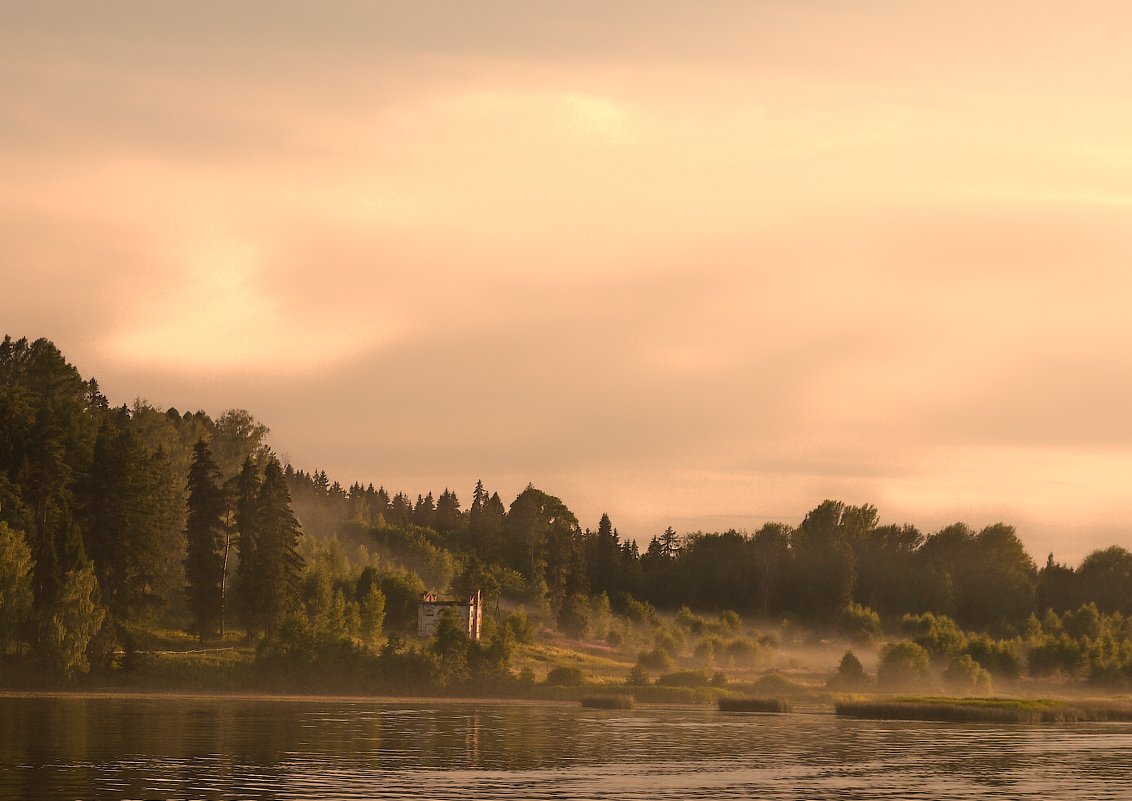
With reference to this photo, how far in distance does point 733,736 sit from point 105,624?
229ft

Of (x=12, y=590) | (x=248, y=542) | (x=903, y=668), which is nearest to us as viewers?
(x=12, y=590)

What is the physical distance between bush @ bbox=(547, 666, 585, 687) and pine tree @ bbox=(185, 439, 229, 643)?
3722 cm

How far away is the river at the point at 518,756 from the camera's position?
63781 mm

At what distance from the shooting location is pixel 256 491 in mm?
164750

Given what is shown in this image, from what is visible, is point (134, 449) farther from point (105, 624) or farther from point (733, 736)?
point (733, 736)

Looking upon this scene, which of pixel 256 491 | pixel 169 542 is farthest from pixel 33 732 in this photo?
pixel 169 542

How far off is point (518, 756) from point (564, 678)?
235ft

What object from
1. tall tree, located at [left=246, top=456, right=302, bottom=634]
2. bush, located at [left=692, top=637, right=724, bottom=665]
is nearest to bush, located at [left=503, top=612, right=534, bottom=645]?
bush, located at [left=692, top=637, right=724, bottom=665]

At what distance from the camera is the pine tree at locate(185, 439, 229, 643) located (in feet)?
508

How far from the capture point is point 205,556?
516ft

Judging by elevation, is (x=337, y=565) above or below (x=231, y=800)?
above

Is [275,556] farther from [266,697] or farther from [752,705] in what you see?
[752,705]

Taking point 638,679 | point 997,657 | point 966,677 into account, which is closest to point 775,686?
point 638,679

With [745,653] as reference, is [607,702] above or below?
below
